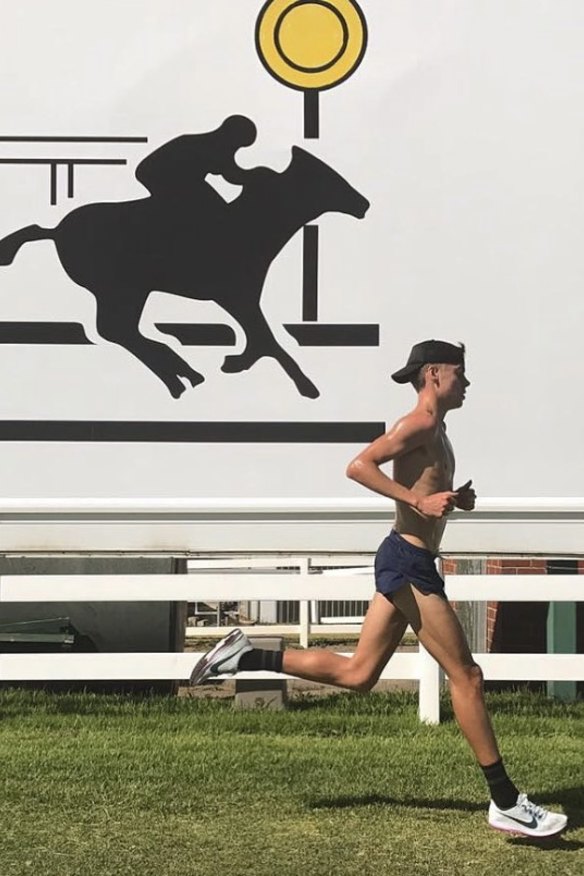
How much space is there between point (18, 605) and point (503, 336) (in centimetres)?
448

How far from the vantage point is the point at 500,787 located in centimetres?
458

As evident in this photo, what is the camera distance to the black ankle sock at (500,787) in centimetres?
457

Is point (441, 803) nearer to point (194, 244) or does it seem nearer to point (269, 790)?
point (269, 790)

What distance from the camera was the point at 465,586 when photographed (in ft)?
22.0

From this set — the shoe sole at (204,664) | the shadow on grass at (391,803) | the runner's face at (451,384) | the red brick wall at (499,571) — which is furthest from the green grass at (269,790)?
the runner's face at (451,384)

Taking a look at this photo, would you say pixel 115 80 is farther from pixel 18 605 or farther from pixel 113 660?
pixel 18 605

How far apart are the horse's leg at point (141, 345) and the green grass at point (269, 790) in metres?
1.80

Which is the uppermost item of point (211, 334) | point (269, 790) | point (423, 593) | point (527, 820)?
point (211, 334)

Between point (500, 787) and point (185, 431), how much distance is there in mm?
2390

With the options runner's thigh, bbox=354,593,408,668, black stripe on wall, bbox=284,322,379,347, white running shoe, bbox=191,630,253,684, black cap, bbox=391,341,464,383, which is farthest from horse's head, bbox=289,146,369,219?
white running shoe, bbox=191,630,253,684

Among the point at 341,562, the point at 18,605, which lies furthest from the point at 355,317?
the point at 341,562

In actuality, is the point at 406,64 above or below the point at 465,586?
above

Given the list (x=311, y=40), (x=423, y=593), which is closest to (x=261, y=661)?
(x=423, y=593)

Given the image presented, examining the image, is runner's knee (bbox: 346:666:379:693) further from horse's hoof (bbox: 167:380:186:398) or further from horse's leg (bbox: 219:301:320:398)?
horse's hoof (bbox: 167:380:186:398)
